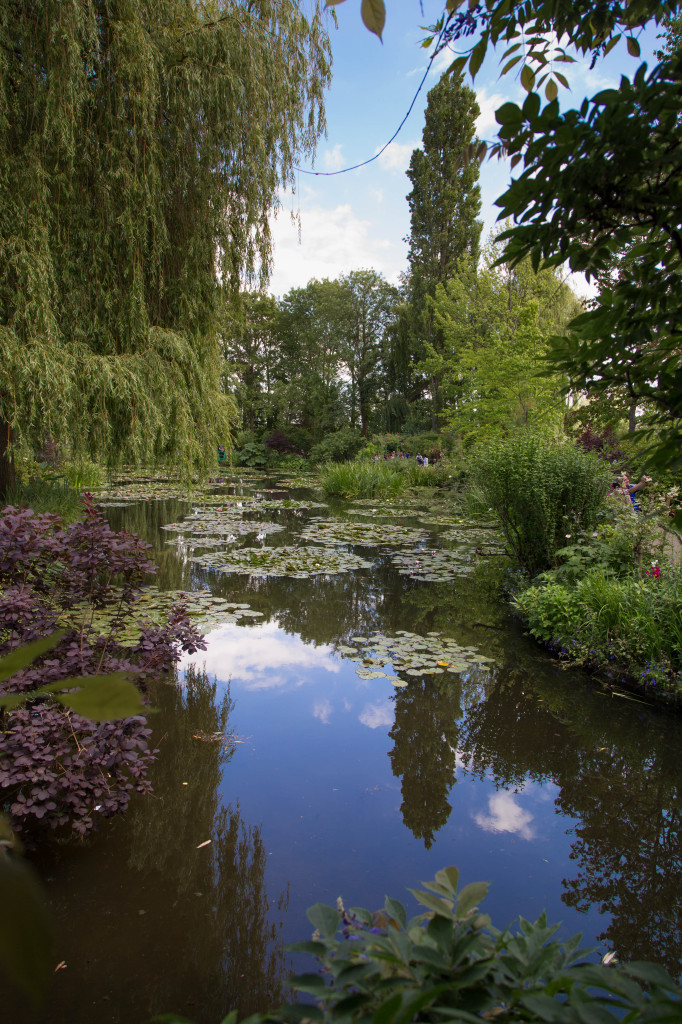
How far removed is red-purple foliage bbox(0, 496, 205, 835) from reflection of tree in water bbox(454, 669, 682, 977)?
6.11ft

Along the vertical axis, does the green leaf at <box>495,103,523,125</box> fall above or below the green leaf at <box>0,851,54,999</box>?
above

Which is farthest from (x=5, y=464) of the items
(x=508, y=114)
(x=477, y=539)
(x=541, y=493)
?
(x=477, y=539)

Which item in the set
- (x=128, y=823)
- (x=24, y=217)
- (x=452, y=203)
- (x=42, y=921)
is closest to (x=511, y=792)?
(x=128, y=823)

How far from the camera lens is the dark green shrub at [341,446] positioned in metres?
24.9

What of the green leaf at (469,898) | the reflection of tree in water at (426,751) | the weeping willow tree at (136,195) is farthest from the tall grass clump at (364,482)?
the green leaf at (469,898)

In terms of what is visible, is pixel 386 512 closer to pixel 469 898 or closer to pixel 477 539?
pixel 477 539

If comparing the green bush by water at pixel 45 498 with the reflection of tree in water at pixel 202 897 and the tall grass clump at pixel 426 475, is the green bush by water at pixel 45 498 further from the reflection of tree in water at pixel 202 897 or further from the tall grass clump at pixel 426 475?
the tall grass clump at pixel 426 475

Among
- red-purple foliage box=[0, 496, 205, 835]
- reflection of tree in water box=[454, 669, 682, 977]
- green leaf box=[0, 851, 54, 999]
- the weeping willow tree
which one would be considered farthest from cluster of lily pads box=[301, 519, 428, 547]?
green leaf box=[0, 851, 54, 999]

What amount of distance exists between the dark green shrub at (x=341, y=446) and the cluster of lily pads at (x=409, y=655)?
19.7 m

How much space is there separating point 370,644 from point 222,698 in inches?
60.5

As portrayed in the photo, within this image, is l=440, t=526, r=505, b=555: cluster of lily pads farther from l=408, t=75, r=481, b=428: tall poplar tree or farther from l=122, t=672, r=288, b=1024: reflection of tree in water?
l=408, t=75, r=481, b=428: tall poplar tree

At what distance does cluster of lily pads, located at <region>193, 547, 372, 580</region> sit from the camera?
24.3 feet

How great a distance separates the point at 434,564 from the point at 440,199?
2003 cm

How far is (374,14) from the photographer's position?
0.83m
